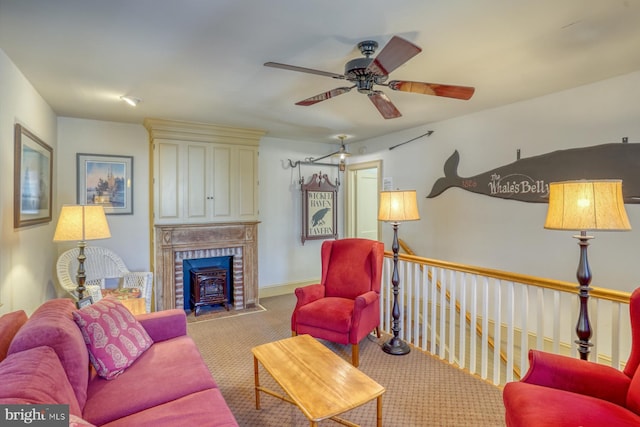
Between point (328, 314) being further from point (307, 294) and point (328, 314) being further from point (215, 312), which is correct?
point (215, 312)

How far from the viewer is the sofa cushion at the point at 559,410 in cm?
140

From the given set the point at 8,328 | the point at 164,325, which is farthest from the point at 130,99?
the point at 8,328

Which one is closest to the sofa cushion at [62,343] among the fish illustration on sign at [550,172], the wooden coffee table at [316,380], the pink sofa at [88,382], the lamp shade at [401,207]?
the pink sofa at [88,382]

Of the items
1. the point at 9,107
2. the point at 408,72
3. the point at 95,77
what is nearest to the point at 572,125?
the point at 408,72

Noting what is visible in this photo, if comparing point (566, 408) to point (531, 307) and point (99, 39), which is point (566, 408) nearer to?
point (531, 307)

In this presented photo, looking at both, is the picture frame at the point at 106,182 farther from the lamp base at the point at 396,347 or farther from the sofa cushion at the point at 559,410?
the sofa cushion at the point at 559,410

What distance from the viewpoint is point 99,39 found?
2166 mm

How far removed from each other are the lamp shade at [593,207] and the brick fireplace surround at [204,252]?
12.4 ft

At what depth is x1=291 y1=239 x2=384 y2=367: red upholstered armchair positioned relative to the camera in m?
2.94

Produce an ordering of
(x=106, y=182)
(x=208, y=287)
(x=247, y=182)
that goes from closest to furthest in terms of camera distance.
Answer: (x=106, y=182), (x=208, y=287), (x=247, y=182)

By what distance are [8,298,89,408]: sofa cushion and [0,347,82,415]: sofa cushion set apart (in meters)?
0.05

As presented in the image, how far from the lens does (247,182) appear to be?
4.82 metres

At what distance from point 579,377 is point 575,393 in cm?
8

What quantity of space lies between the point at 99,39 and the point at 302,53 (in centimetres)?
132
